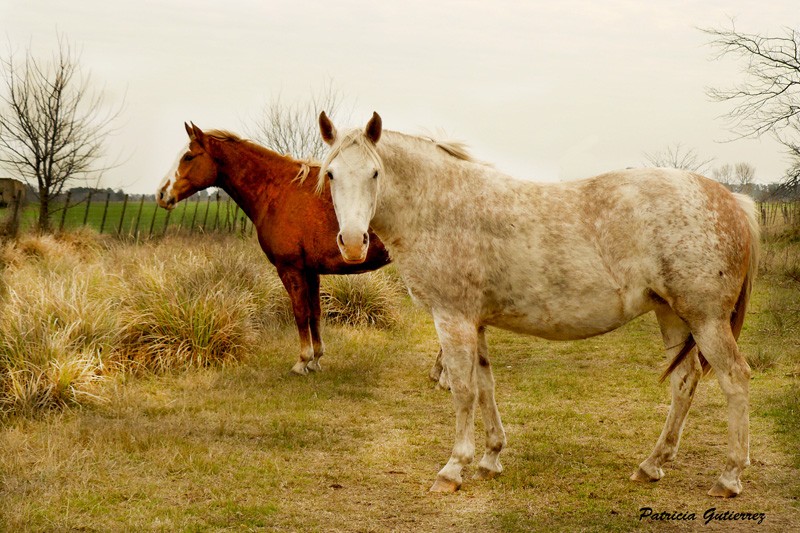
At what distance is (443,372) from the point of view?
810cm

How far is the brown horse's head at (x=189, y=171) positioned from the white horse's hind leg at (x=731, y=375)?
18.9 feet

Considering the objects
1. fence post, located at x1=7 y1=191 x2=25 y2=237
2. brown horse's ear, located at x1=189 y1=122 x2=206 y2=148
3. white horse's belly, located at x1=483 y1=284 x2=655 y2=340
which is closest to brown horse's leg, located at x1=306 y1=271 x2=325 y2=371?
brown horse's ear, located at x1=189 y1=122 x2=206 y2=148

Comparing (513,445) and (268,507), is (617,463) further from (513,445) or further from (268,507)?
(268,507)

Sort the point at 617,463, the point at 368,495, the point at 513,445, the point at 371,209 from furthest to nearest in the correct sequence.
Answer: the point at 513,445
the point at 617,463
the point at 368,495
the point at 371,209

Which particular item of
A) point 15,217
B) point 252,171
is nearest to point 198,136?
point 252,171

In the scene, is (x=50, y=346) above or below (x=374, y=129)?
below

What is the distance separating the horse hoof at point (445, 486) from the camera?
5.13m

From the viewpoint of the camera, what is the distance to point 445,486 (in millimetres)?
5137

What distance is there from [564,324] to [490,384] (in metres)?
0.78

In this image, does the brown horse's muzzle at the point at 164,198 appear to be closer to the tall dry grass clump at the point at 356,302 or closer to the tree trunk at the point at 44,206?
the tall dry grass clump at the point at 356,302

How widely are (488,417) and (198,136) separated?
4896mm

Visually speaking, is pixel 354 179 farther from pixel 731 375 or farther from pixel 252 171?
pixel 252 171

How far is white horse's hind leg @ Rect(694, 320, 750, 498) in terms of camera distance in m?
4.68

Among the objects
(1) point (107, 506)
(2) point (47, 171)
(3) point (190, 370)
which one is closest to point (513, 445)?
(1) point (107, 506)
